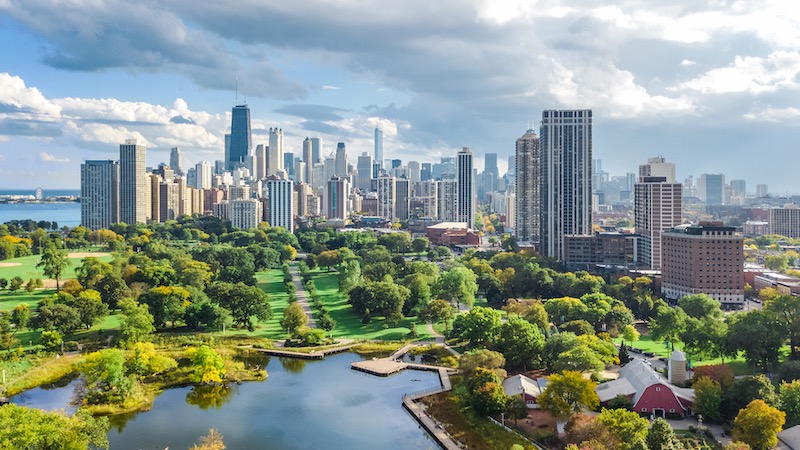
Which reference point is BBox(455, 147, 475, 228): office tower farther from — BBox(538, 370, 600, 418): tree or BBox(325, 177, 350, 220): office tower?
BBox(538, 370, 600, 418): tree

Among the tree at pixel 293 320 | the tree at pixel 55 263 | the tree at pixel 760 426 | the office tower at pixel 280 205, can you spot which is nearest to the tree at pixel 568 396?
the tree at pixel 760 426

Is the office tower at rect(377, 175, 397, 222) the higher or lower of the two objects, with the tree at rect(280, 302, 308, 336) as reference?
higher

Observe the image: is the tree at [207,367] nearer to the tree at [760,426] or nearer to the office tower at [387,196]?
the tree at [760,426]

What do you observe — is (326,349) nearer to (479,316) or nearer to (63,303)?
(479,316)

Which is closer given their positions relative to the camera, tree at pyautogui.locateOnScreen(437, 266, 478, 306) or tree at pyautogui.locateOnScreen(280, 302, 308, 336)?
tree at pyautogui.locateOnScreen(280, 302, 308, 336)

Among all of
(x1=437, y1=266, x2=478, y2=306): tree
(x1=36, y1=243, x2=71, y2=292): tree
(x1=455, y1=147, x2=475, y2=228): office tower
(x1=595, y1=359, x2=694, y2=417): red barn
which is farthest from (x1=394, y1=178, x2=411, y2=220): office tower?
(x1=595, y1=359, x2=694, y2=417): red barn

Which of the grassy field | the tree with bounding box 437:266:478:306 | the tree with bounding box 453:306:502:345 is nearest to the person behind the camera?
the tree with bounding box 453:306:502:345

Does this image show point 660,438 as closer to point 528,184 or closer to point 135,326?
point 135,326
